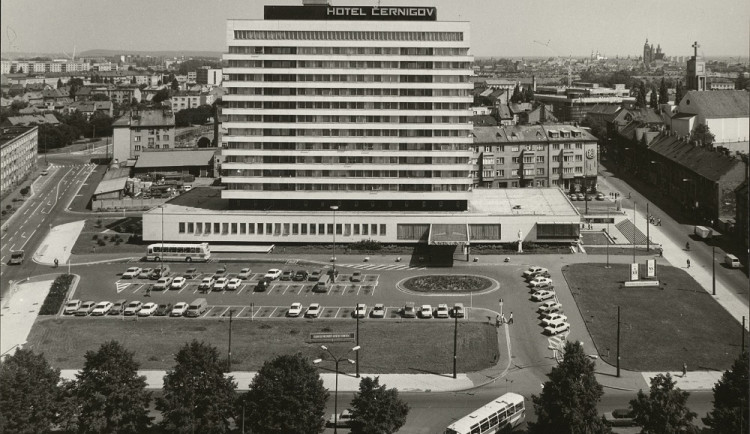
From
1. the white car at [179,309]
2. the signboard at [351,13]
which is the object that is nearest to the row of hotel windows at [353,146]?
the signboard at [351,13]

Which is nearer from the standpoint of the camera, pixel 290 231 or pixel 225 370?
pixel 225 370

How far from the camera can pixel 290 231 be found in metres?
99.2

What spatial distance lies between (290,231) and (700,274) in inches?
1956

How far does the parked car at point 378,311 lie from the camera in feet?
232

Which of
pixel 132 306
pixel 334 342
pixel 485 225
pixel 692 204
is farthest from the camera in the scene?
pixel 692 204

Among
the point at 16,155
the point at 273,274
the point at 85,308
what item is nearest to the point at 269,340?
the point at 273,274

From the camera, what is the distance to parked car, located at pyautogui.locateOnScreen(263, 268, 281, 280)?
8331cm

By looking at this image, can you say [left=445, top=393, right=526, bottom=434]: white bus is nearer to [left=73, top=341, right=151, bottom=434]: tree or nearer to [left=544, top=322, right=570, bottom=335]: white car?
[left=544, top=322, right=570, bottom=335]: white car

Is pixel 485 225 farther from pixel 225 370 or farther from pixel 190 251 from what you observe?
pixel 225 370

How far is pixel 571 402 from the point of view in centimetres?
4188

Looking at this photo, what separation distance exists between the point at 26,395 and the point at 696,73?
168184 mm

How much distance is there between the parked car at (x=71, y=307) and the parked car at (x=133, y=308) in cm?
484

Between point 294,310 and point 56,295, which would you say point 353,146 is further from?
point 56,295

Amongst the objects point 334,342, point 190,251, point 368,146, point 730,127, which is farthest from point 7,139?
point 730,127
